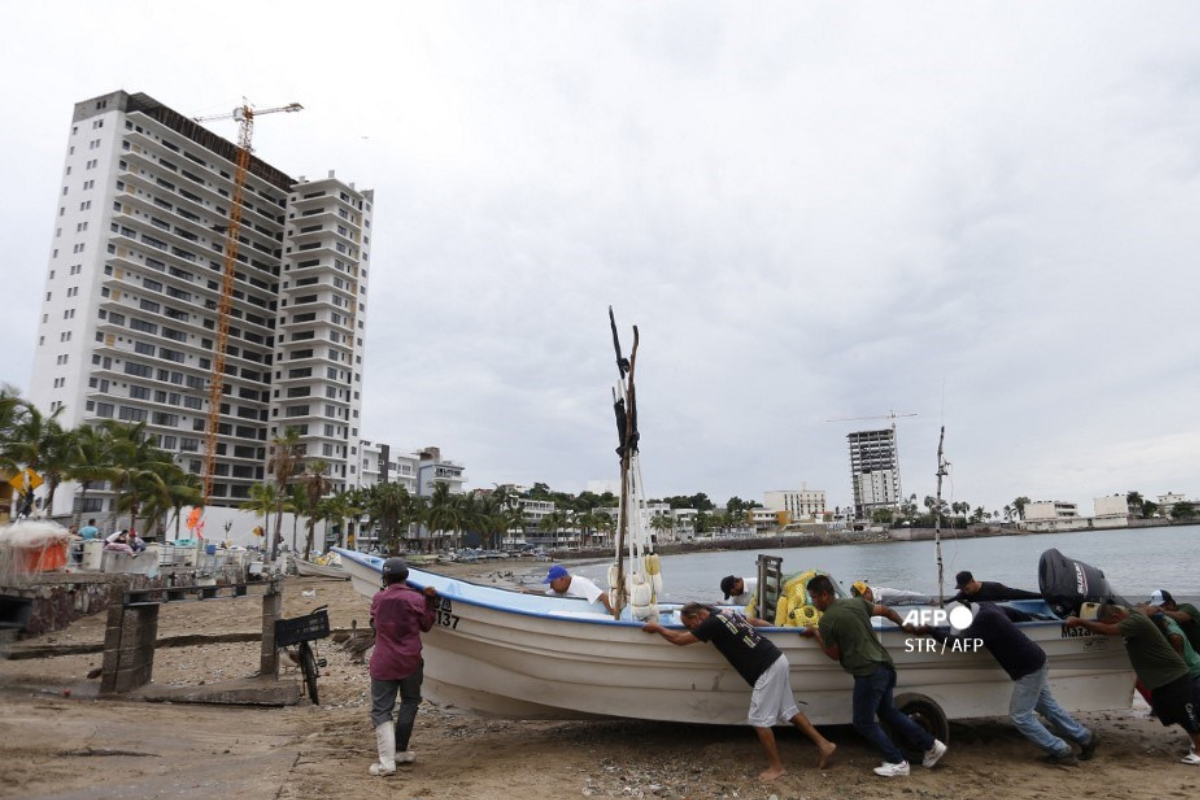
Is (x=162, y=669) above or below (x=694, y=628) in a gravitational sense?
below

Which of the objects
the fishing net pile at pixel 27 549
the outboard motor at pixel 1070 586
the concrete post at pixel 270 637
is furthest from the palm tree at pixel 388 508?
the outboard motor at pixel 1070 586

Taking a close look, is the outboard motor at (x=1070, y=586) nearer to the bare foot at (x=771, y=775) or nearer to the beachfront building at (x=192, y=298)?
the bare foot at (x=771, y=775)

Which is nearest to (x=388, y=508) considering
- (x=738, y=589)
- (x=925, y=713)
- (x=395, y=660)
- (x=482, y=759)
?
(x=738, y=589)

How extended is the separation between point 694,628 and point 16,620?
6.45 metres

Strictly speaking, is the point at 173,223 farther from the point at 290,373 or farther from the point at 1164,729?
the point at 1164,729

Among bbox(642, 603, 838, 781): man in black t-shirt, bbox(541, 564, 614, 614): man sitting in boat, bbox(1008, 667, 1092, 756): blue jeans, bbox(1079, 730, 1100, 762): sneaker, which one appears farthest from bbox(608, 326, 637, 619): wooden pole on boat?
bbox(1079, 730, 1100, 762): sneaker

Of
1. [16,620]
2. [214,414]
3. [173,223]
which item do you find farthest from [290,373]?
[16,620]

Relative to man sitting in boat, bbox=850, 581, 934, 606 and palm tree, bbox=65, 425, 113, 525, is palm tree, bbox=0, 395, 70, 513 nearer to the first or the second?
palm tree, bbox=65, 425, 113, 525

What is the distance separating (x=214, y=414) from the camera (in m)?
75.2

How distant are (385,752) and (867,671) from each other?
15.0 feet

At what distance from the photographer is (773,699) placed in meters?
6.79

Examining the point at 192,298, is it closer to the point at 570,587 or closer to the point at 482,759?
the point at 570,587

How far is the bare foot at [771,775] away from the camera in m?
6.55

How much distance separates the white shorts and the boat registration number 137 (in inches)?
124
